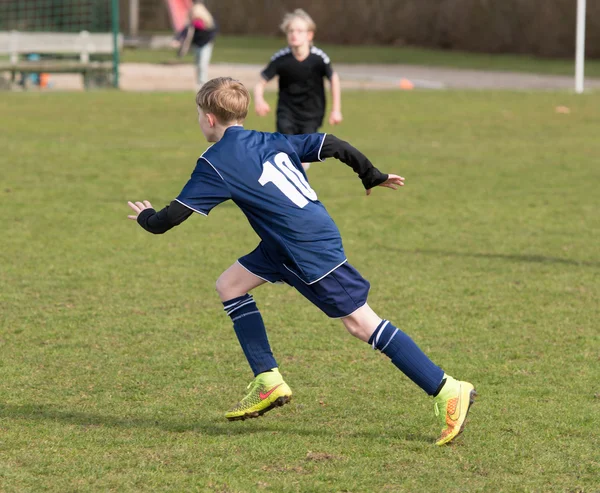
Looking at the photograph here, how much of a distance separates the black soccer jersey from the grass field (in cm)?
102

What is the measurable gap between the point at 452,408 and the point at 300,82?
7138mm

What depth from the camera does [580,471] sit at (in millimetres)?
4363

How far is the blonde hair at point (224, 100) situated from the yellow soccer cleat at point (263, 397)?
1201 mm

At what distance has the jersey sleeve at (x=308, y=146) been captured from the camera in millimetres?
4770

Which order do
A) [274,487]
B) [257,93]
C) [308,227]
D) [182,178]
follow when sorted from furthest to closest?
[182,178], [257,93], [308,227], [274,487]

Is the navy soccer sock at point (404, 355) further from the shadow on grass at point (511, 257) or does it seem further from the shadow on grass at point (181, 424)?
the shadow on grass at point (511, 257)

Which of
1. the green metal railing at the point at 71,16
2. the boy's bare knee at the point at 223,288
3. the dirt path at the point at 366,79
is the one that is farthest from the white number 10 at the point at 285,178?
the green metal railing at the point at 71,16

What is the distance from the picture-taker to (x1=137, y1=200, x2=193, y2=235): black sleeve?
4.56 metres

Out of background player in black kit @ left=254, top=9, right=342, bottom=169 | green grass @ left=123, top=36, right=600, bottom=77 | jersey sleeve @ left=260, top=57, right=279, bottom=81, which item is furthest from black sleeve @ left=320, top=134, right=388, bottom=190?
green grass @ left=123, top=36, right=600, bottom=77

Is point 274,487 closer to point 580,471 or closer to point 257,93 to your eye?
point 580,471

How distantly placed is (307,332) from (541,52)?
98.3ft

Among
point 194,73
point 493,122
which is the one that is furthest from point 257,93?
point 194,73

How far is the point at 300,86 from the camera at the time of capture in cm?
1133

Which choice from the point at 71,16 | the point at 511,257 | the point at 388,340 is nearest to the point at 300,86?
the point at 511,257
